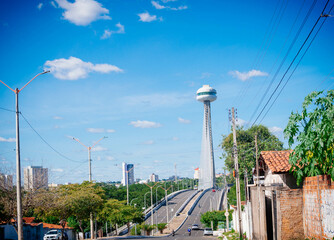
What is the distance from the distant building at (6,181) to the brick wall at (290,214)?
17044 mm

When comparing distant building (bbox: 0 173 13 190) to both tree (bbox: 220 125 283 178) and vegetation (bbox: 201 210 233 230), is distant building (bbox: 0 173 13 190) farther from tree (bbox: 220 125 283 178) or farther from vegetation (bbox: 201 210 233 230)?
vegetation (bbox: 201 210 233 230)

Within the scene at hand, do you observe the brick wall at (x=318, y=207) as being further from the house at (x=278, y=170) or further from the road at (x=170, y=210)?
the road at (x=170, y=210)

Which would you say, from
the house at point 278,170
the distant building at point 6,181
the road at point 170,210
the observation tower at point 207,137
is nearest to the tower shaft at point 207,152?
the observation tower at point 207,137

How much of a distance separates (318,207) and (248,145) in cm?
4563

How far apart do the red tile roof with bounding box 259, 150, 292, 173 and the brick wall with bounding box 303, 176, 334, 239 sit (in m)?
7.78

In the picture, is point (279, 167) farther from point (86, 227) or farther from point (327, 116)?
point (86, 227)

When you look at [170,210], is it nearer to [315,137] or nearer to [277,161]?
[277,161]

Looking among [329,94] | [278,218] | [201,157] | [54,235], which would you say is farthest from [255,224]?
[201,157]

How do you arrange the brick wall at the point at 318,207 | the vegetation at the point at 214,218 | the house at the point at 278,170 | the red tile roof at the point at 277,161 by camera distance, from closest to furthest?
the brick wall at the point at 318,207, the red tile roof at the point at 277,161, the house at the point at 278,170, the vegetation at the point at 214,218

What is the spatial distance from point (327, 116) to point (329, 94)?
1516mm

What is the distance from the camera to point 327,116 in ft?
45.8

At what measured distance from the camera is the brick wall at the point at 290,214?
669 inches

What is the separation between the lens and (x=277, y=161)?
25578mm

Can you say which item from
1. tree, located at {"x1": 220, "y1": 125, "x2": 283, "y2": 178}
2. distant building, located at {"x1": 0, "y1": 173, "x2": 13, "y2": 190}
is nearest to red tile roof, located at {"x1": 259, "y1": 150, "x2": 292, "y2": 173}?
distant building, located at {"x1": 0, "y1": 173, "x2": 13, "y2": 190}
